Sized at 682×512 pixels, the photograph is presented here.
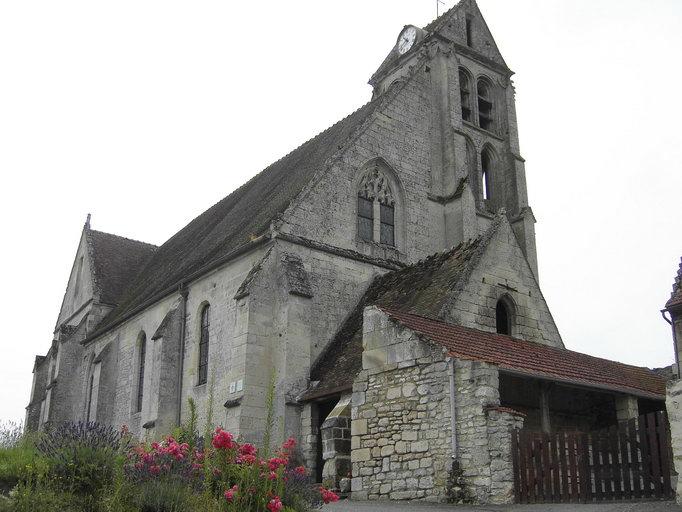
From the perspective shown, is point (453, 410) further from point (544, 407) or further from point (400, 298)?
point (400, 298)

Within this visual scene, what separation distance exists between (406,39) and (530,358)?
17.2m

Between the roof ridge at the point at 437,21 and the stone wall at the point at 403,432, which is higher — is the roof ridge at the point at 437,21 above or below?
above

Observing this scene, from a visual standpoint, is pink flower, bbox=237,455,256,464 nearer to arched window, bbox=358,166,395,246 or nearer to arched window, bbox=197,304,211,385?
arched window, bbox=197,304,211,385

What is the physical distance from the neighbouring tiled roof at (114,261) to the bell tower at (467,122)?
44.6ft

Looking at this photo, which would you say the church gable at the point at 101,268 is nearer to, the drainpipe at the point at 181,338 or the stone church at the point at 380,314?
the stone church at the point at 380,314

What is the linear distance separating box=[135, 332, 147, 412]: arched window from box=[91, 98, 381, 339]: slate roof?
111cm

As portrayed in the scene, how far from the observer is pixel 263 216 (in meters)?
21.6

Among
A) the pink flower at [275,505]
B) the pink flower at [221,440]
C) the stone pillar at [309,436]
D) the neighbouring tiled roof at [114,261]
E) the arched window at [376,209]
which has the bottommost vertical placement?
the pink flower at [275,505]

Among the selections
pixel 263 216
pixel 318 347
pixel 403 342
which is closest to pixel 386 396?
pixel 403 342

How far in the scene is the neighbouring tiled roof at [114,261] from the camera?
3262 centimetres

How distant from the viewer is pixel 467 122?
87.1ft

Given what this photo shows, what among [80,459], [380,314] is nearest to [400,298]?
[380,314]

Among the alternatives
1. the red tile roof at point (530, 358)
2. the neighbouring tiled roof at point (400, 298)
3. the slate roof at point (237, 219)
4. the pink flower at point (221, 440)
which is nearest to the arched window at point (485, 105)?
the slate roof at point (237, 219)

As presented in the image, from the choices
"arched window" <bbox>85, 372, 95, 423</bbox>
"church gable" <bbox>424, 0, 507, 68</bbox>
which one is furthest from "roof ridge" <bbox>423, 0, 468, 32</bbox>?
"arched window" <bbox>85, 372, 95, 423</bbox>
